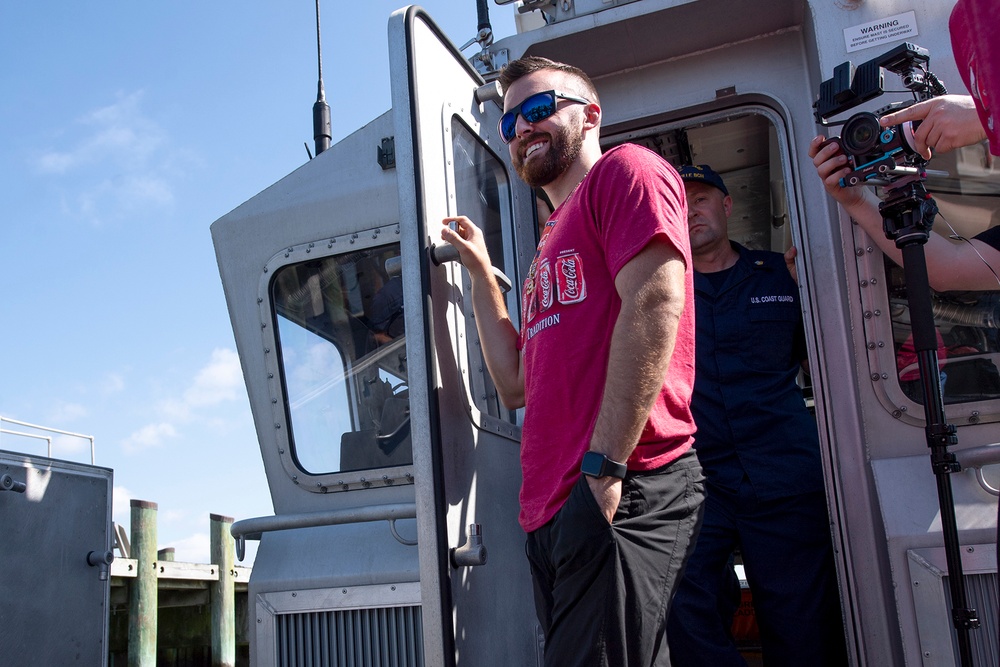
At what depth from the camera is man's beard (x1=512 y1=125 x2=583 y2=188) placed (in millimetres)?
2346

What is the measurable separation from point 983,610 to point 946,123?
124cm

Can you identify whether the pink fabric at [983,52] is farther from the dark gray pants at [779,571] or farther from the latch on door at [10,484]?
the latch on door at [10,484]

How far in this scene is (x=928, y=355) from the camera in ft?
7.27

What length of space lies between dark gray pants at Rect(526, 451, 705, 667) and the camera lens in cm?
104

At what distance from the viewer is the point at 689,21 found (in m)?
3.11

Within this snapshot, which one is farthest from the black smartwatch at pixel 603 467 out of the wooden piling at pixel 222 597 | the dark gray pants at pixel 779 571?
the wooden piling at pixel 222 597

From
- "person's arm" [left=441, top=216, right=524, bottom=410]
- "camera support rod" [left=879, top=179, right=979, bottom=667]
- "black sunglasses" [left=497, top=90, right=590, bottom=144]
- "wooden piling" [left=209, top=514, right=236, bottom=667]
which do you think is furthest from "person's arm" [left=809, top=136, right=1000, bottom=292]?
"wooden piling" [left=209, top=514, right=236, bottom=667]

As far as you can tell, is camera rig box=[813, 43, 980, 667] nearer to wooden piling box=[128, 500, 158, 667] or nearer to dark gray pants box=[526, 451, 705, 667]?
dark gray pants box=[526, 451, 705, 667]

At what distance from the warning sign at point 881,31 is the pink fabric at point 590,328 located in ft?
3.76

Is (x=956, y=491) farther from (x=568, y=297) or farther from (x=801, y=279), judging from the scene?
(x=568, y=297)

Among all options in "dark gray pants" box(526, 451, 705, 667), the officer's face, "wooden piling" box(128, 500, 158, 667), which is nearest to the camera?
"dark gray pants" box(526, 451, 705, 667)

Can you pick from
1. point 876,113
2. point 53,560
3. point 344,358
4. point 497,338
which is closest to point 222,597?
point 53,560

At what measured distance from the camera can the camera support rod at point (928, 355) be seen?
2.10m

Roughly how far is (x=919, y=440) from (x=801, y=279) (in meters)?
0.61
